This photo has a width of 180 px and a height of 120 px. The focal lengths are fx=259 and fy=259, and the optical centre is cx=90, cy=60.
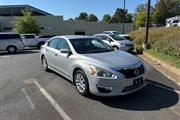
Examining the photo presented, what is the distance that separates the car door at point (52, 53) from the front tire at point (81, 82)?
74.0 inches

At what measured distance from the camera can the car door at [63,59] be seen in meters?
7.64

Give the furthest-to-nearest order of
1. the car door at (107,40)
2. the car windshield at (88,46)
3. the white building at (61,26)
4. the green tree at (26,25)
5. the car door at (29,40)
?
the white building at (61,26) → the green tree at (26,25) → the car door at (29,40) → the car door at (107,40) → the car windshield at (88,46)

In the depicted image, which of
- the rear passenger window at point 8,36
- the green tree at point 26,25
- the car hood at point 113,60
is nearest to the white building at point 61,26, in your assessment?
the green tree at point 26,25

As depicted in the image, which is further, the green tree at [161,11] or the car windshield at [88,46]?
the green tree at [161,11]

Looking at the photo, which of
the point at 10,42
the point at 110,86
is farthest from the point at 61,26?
the point at 110,86

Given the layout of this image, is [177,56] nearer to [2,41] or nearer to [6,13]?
[2,41]

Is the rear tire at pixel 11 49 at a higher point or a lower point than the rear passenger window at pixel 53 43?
lower

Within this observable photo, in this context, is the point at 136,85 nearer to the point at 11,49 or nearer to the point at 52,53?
the point at 52,53

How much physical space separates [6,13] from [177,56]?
63113 millimetres

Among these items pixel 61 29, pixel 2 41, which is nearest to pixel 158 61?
pixel 2 41

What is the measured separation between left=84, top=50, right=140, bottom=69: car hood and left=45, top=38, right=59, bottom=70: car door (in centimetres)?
201

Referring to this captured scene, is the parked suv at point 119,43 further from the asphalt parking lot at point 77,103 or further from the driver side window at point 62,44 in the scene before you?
the asphalt parking lot at point 77,103

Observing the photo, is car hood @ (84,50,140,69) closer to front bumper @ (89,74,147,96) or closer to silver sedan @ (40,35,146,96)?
silver sedan @ (40,35,146,96)

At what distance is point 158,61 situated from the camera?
12203 mm
